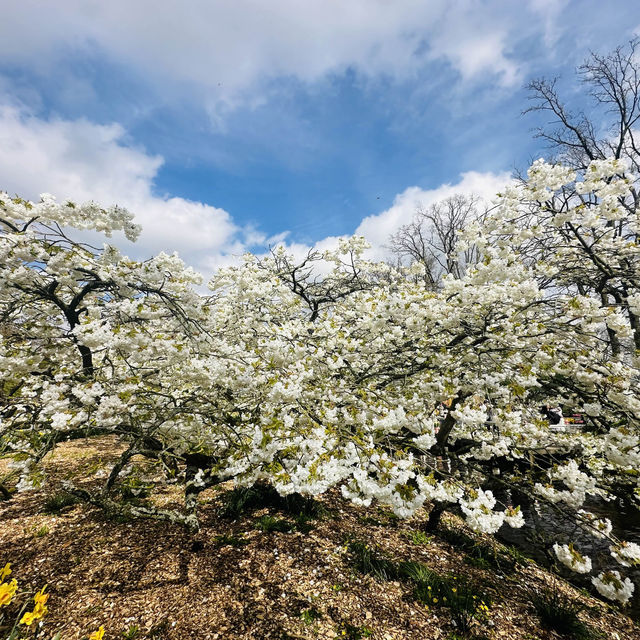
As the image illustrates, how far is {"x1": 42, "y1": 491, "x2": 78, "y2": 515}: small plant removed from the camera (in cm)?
548

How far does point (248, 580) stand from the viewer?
4.15 metres

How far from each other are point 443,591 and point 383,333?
3.61m

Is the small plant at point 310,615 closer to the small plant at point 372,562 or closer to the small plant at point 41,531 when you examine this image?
the small plant at point 372,562

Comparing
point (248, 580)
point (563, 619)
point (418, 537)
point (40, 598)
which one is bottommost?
point (248, 580)

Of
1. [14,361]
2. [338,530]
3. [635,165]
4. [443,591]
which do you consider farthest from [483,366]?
[635,165]

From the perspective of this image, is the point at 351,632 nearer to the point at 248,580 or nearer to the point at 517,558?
the point at 248,580

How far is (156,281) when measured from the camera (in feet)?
12.5

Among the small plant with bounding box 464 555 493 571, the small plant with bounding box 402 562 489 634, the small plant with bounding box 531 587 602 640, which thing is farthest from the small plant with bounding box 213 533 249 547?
the small plant with bounding box 531 587 602 640

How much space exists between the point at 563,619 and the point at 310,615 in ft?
10.1

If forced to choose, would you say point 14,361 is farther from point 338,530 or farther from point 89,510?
point 338,530

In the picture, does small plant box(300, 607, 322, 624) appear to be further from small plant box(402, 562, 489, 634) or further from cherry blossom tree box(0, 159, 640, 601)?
cherry blossom tree box(0, 159, 640, 601)

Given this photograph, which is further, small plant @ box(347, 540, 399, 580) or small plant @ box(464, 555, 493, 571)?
small plant @ box(464, 555, 493, 571)

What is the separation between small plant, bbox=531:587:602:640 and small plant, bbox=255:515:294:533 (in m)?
3.55

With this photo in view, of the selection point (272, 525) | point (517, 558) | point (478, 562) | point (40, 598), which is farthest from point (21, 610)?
point (517, 558)
